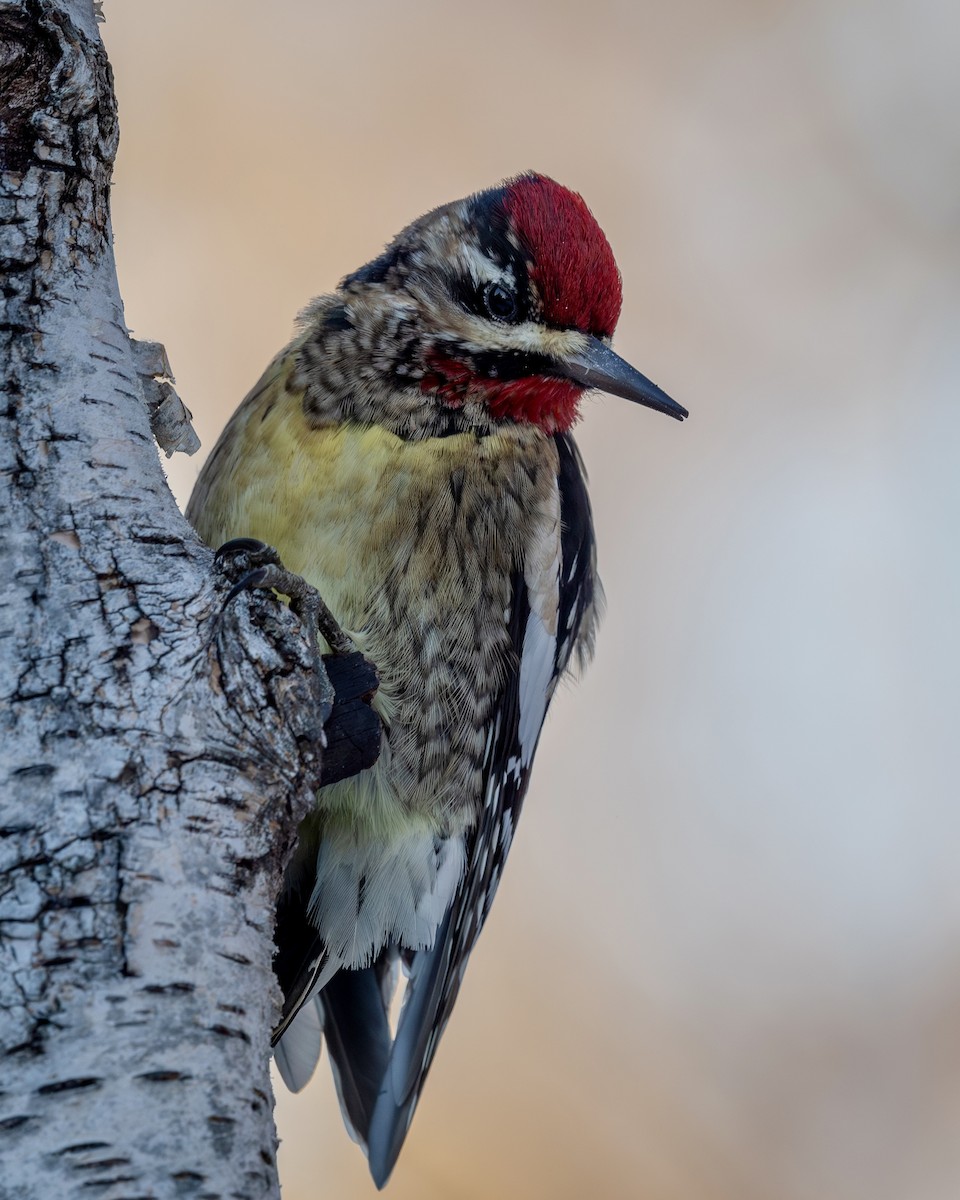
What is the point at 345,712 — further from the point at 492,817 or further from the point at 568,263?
the point at 568,263

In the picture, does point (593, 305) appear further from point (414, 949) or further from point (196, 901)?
point (196, 901)

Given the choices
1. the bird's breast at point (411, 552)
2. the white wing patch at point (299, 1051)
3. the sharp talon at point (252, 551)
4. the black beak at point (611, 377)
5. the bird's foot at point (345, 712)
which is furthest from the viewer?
the white wing patch at point (299, 1051)

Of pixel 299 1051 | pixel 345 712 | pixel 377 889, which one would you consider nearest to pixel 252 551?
pixel 345 712

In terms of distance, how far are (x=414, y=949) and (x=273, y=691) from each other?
44.1 inches

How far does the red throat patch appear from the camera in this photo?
1.93 m

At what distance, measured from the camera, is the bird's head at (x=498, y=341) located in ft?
6.30

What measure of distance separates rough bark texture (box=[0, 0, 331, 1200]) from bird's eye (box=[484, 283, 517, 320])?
798mm

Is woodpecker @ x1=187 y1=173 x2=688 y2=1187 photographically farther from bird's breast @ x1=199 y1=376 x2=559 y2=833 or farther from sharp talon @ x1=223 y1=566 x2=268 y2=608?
sharp talon @ x1=223 y1=566 x2=268 y2=608

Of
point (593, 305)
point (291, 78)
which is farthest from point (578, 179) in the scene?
point (593, 305)

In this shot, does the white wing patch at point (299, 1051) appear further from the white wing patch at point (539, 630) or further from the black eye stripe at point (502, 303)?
the black eye stripe at point (502, 303)

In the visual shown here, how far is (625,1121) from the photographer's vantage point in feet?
9.73

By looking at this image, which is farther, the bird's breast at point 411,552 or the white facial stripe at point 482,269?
the white facial stripe at point 482,269

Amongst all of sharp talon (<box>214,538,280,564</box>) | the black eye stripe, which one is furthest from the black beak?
sharp talon (<box>214,538,280,564</box>)

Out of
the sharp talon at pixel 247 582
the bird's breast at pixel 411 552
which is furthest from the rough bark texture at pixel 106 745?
the bird's breast at pixel 411 552
